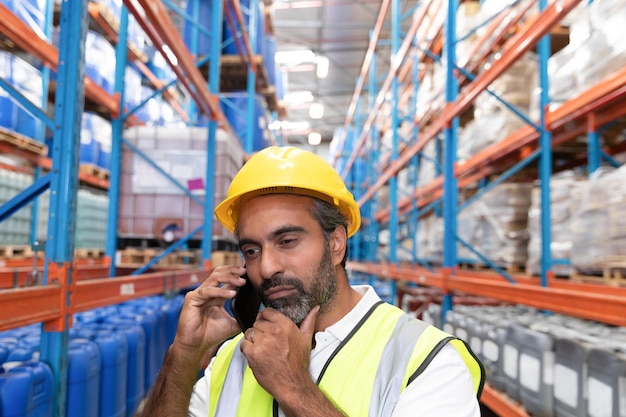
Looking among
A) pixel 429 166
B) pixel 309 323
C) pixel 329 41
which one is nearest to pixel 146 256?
pixel 309 323

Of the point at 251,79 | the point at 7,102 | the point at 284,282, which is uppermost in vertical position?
the point at 251,79

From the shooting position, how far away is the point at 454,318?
14.8 ft

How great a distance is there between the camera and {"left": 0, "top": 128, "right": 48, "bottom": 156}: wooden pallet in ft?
15.6

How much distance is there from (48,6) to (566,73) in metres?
5.18

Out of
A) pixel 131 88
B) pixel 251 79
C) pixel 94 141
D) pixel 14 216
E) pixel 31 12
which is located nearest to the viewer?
pixel 31 12

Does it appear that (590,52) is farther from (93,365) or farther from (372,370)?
(93,365)

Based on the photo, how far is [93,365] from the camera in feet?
8.92

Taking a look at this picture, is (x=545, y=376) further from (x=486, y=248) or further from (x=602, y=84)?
(x=486, y=248)

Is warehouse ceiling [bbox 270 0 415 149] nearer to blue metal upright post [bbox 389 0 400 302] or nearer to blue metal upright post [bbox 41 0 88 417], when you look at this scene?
blue metal upright post [bbox 389 0 400 302]

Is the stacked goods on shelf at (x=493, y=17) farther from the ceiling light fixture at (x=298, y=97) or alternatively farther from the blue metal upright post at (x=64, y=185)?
the ceiling light fixture at (x=298, y=97)

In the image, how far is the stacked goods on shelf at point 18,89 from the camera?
486 cm

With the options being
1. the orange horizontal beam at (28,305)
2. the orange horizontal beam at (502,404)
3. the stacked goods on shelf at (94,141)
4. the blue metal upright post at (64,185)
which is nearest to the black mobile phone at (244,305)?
the orange horizontal beam at (28,305)

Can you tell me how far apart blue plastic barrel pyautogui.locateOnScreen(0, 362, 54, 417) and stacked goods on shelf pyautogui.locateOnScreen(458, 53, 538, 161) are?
15.7 feet

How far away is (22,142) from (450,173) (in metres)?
4.28
